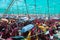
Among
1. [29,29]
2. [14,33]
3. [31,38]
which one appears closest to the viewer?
[31,38]

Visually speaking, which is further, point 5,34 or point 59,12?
point 59,12

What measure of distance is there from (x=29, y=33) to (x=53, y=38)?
599 mm

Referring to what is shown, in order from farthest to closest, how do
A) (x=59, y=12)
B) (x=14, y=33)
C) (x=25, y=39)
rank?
(x=59, y=12), (x=14, y=33), (x=25, y=39)

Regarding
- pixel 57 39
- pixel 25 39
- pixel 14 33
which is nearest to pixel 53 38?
pixel 57 39

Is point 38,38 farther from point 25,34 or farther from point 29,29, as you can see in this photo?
point 29,29

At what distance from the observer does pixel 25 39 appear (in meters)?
A: 2.95

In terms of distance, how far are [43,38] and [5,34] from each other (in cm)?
74

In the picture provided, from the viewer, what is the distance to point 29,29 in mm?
3762

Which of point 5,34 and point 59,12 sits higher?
point 5,34

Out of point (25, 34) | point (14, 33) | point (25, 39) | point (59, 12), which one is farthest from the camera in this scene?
point (59, 12)

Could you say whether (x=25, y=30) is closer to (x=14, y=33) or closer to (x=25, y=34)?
(x=25, y=34)

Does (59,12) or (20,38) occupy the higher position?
(20,38)

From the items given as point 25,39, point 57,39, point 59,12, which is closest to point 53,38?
point 57,39

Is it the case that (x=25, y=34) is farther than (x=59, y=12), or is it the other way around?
(x=59, y=12)
